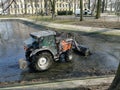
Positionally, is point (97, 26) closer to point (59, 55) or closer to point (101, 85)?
point (59, 55)

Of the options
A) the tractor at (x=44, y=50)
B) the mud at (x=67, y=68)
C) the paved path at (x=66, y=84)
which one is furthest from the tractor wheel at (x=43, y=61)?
the paved path at (x=66, y=84)

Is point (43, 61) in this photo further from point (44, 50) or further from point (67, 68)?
point (67, 68)

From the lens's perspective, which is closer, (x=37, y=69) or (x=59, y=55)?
(x=37, y=69)

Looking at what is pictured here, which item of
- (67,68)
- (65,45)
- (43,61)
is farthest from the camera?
(65,45)

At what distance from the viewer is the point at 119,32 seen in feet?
98.7

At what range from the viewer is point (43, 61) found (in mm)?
14086

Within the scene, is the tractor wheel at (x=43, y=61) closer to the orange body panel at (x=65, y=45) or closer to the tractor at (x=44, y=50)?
the tractor at (x=44, y=50)

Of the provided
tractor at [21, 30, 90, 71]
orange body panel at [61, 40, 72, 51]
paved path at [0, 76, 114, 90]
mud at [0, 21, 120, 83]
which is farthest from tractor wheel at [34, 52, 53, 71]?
paved path at [0, 76, 114, 90]

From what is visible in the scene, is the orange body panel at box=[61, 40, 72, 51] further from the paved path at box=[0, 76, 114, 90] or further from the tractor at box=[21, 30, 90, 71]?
the paved path at box=[0, 76, 114, 90]

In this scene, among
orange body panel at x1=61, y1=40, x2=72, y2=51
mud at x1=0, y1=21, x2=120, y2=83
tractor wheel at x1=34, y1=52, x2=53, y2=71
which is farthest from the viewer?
orange body panel at x1=61, y1=40, x2=72, y2=51

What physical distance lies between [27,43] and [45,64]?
67.6 inches

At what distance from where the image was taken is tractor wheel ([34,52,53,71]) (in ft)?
45.4

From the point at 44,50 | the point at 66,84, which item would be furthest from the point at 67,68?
the point at 66,84

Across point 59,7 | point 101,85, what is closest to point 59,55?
point 101,85
